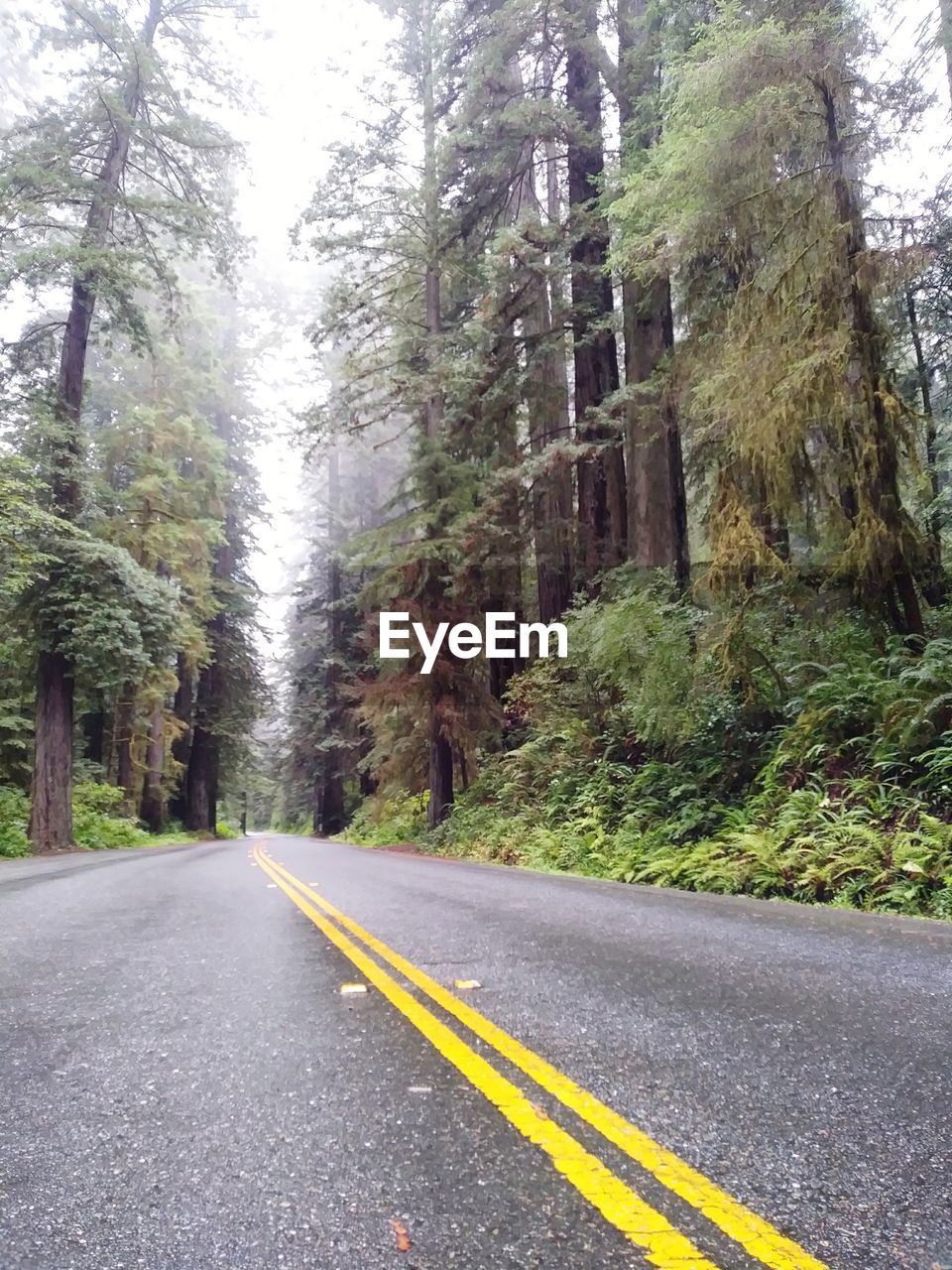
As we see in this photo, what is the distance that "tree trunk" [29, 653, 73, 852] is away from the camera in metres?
15.4

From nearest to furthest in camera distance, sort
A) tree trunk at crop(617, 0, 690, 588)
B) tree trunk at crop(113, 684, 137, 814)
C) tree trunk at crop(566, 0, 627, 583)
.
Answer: tree trunk at crop(617, 0, 690, 588)
tree trunk at crop(566, 0, 627, 583)
tree trunk at crop(113, 684, 137, 814)

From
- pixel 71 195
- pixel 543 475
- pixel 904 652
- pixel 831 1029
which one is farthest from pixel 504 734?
pixel 71 195

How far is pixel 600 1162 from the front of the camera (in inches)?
73.0

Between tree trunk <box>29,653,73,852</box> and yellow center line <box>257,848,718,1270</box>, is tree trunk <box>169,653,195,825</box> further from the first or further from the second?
yellow center line <box>257,848,718,1270</box>

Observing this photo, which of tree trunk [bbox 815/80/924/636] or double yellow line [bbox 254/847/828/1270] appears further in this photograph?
tree trunk [bbox 815/80/924/636]

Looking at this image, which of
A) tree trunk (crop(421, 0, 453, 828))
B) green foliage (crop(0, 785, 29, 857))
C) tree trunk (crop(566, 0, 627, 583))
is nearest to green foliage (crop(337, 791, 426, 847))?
tree trunk (crop(421, 0, 453, 828))

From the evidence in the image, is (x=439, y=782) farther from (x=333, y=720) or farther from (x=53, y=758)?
(x=333, y=720)

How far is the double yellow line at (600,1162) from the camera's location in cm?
149

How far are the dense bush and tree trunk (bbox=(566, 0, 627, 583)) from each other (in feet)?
8.02

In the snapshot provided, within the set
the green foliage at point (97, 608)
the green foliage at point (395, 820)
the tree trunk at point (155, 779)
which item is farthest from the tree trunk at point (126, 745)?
the green foliage at point (395, 820)

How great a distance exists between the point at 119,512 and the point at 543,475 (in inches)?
494

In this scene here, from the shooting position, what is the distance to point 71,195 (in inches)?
663

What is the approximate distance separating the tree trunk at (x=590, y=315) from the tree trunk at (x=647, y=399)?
65 cm

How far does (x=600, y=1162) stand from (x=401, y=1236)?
0.53 meters
